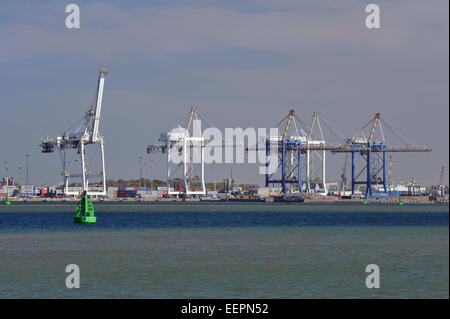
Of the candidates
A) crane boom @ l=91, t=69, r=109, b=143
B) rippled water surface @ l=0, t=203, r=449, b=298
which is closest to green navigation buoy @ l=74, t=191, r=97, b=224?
rippled water surface @ l=0, t=203, r=449, b=298

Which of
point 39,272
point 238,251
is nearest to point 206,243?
point 238,251

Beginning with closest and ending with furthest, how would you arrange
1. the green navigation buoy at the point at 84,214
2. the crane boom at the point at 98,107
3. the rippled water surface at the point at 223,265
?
the rippled water surface at the point at 223,265 < the green navigation buoy at the point at 84,214 < the crane boom at the point at 98,107

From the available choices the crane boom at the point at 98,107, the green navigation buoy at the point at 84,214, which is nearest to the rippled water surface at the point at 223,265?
the green navigation buoy at the point at 84,214

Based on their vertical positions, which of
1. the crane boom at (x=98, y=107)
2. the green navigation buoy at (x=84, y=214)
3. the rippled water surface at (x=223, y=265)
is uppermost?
the crane boom at (x=98, y=107)

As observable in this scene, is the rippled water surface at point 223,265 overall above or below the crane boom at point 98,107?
below

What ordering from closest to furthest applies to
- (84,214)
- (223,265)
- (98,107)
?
(223,265) < (84,214) < (98,107)

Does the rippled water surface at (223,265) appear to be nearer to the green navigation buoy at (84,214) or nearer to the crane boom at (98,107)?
the green navigation buoy at (84,214)

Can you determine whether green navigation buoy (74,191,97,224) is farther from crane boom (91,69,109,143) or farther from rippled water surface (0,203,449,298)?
crane boom (91,69,109,143)

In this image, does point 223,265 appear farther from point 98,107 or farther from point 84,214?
point 98,107

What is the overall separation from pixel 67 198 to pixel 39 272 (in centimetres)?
17357

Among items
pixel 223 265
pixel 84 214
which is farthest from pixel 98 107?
pixel 223 265
